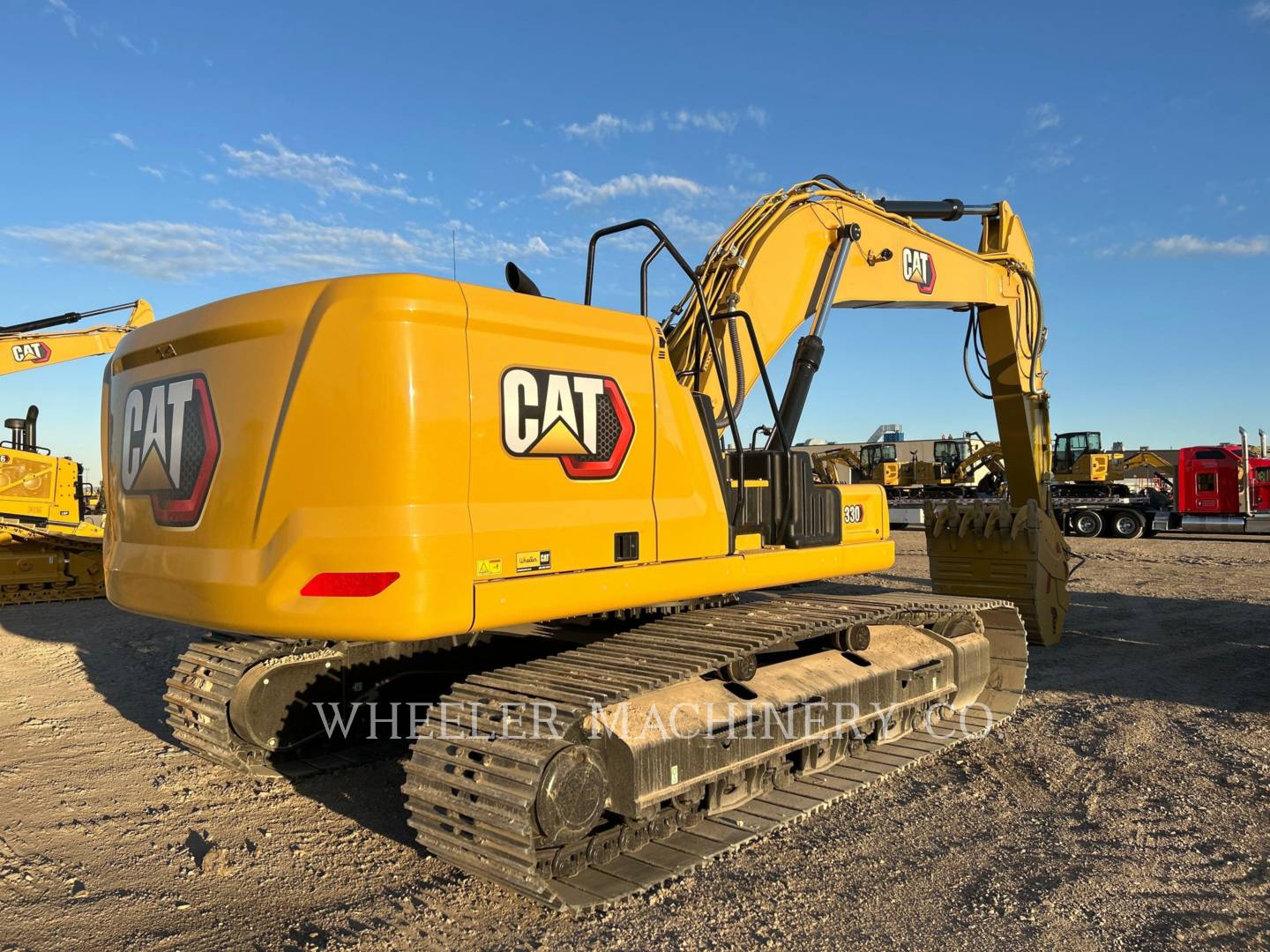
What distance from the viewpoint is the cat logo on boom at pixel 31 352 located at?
709 inches

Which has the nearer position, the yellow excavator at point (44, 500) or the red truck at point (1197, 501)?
the yellow excavator at point (44, 500)

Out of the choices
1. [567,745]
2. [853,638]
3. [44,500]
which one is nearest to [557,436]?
[567,745]

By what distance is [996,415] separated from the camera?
9758 millimetres

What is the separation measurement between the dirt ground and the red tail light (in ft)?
4.29

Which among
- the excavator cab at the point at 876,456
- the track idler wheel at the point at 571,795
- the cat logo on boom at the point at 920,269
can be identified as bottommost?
the track idler wheel at the point at 571,795

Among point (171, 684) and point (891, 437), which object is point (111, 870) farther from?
point (891, 437)

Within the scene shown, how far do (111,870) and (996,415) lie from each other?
860 cm

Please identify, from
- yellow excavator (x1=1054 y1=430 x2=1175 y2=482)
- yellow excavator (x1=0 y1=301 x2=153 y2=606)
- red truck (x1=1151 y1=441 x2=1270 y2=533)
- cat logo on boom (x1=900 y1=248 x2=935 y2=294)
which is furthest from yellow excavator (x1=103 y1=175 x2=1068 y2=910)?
yellow excavator (x1=1054 y1=430 x2=1175 y2=482)

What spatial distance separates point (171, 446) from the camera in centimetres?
412

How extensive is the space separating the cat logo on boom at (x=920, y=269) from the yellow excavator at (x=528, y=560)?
1.92 metres

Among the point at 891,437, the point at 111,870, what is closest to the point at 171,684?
the point at 111,870

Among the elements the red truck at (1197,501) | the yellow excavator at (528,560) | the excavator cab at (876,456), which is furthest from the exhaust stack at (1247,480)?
the yellow excavator at (528,560)

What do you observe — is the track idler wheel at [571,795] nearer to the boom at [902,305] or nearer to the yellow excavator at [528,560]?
the yellow excavator at [528,560]

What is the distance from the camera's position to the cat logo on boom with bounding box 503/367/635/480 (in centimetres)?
387
